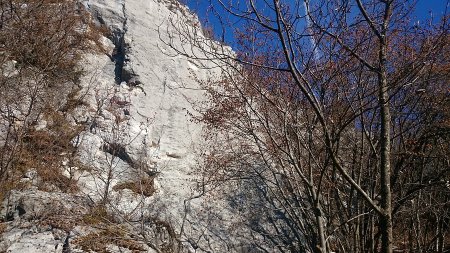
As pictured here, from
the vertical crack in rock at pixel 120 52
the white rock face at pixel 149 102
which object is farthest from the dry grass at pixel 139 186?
A: the vertical crack in rock at pixel 120 52

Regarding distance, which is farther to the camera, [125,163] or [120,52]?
[120,52]

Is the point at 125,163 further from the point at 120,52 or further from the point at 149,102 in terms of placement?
the point at 120,52

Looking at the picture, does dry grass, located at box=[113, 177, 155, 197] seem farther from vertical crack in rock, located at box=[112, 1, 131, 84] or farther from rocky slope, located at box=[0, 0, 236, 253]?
vertical crack in rock, located at box=[112, 1, 131, 84]

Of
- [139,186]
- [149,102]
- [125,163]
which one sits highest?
[149,102]

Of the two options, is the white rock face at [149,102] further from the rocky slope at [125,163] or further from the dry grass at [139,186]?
the dry grass at [139,186]

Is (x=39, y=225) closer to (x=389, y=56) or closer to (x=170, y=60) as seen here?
(x=389, y=56)

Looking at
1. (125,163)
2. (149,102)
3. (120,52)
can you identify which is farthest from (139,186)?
(120,52)

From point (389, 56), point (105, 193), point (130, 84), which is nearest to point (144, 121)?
point (130, 84)

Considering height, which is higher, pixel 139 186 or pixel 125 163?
pixel 125 163

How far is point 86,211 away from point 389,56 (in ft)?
21.1

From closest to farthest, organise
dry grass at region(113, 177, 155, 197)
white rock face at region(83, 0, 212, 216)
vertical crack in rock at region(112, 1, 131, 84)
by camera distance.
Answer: dry grass at region(113, 177, 155, 197)
white rock face at region(83, 0, 212, 216)
vertical crack in rock at region(112, 1, 131, 84)

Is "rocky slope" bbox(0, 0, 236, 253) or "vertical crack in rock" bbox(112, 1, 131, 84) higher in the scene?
"vertical crack in rock" bbox(112, 1, 131, 84)

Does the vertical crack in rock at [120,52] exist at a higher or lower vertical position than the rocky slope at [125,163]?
higher

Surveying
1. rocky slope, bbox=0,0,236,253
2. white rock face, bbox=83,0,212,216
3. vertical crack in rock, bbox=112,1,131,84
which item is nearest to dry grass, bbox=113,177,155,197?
rocky slope, bbox=0,0,236,253
